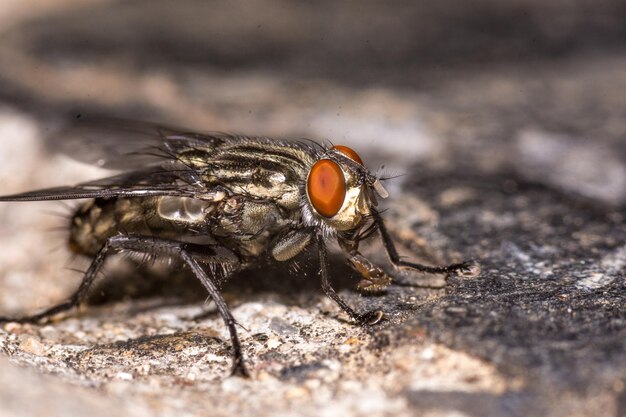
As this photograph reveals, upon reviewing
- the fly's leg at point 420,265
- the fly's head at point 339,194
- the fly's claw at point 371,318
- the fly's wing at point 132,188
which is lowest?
the fly's claw at point 371,318

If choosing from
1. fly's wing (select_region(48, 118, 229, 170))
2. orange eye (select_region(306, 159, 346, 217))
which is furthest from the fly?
fly's wing (select_region(48, 118, 229, 170))

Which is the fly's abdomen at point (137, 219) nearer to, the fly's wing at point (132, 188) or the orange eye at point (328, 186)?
the fly's wing at point (132, 188)

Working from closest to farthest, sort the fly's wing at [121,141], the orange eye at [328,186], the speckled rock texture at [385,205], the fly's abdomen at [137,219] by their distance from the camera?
1. the speckled rock texture at [385,205]
2. the orange eye at [328,186]
3. the fly's abdomen at [137,219]
4. the fly's wing at [121,141]

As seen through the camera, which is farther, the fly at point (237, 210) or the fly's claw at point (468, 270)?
the fly's claw at point (468, 270)

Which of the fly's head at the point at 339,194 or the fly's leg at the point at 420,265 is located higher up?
the fly's head at the point at 339,194

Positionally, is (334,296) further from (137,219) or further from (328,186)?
(137,219)

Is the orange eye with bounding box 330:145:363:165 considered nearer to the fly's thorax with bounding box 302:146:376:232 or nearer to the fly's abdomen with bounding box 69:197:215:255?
the fly's thorax with bounding box 302:146:376:232

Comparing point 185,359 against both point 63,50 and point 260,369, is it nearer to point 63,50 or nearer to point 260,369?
point 260,369

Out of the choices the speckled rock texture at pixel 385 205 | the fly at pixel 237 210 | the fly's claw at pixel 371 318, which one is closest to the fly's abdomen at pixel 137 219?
the fly at pixel 237 210
